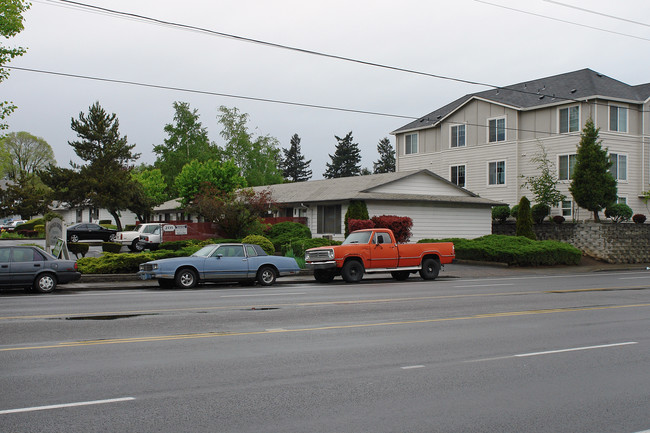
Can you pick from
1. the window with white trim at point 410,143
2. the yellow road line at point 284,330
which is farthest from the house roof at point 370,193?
the yellow road line at point 284,330

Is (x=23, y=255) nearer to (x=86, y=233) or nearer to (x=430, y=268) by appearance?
(x=430, y=268)

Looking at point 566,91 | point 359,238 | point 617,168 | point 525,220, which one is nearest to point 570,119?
point 566,91

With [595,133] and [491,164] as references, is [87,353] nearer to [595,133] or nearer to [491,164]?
[595,133]

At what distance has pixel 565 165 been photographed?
43031 millimetres

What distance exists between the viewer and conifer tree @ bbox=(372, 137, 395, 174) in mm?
119000

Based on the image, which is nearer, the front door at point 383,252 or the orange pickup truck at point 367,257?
the orange pickup truck at point 367,257

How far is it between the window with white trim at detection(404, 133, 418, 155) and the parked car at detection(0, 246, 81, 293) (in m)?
37.7

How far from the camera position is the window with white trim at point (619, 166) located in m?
41.6

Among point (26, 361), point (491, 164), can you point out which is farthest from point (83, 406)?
point (491, 164)

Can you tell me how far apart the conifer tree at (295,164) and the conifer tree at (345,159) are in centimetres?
1152

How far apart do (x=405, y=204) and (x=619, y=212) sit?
44.8ft

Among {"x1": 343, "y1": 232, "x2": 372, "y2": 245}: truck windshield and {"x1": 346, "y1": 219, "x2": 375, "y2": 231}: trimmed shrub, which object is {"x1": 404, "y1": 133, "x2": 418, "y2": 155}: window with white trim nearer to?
{"x1": 346, "y1": 219, "x2": 375, "y2": 231}: trimmed shrub

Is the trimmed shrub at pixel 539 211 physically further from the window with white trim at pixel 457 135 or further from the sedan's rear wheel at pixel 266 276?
the sedan's rear wheel at pixel 266 276

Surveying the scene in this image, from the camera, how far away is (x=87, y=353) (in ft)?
29.5
